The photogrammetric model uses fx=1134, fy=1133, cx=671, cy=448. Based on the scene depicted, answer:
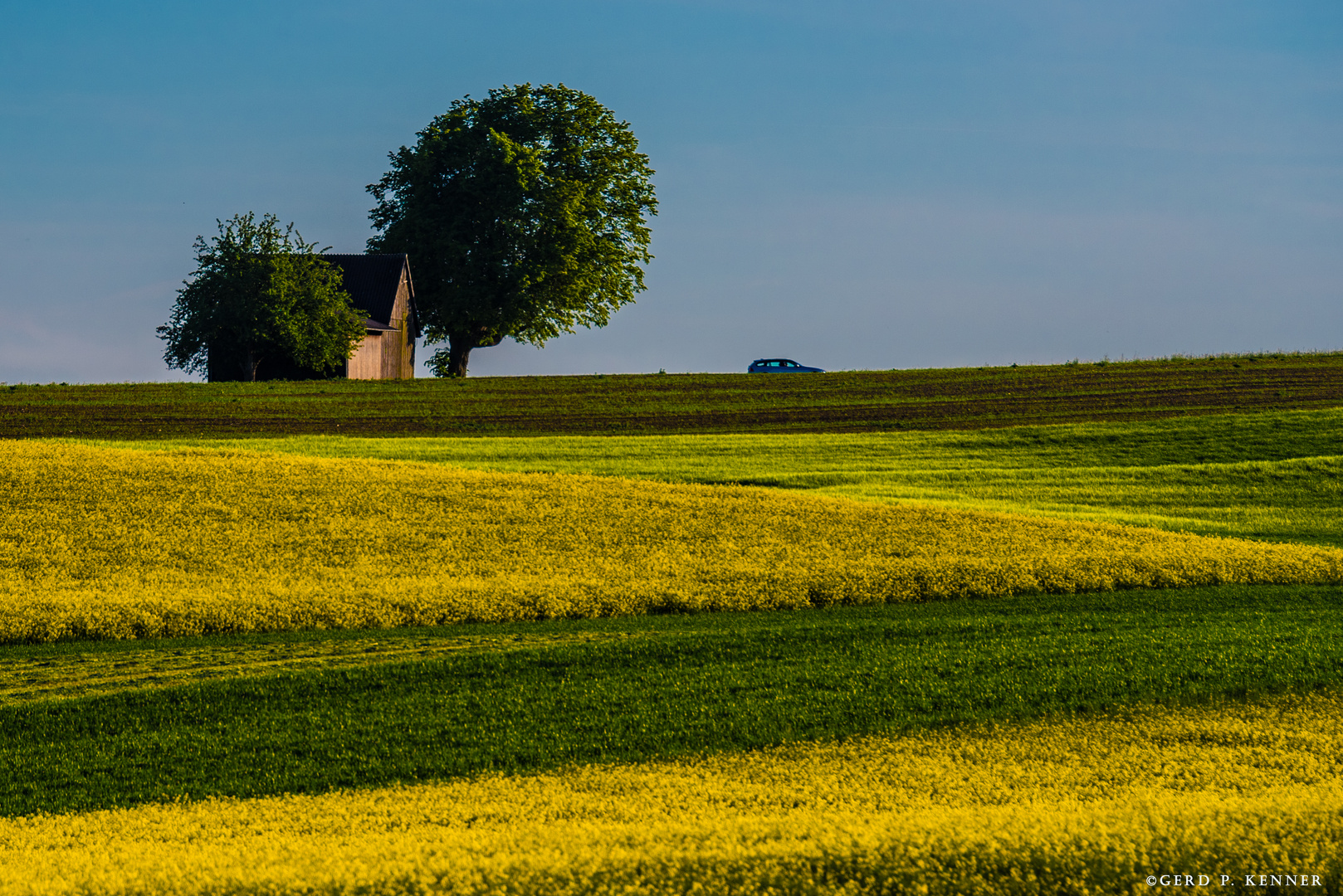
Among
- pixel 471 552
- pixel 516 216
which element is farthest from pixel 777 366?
pixel 471 552

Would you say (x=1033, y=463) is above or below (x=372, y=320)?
below

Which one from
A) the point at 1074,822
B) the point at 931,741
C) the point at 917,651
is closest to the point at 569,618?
the point at 917,651

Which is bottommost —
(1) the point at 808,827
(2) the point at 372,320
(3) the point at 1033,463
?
(1) the point at 808,827

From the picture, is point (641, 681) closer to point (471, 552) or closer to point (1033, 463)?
point (471, 552)

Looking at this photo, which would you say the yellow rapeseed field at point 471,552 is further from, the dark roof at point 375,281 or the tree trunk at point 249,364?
the dark roof at point 375,281

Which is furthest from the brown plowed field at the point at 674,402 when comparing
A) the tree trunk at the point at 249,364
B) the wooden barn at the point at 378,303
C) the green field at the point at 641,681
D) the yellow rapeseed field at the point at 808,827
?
the yellow rapeseed field at the point at 808,827

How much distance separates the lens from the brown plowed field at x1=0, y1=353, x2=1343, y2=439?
32938mm

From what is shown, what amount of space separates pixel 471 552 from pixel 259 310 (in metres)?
34.0

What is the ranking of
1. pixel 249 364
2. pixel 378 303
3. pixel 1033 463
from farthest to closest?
pixel 378 303 → pixel 249 364 → pixel 1033 463

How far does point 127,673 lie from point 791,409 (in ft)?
95.2

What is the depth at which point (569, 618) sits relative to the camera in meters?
13.0

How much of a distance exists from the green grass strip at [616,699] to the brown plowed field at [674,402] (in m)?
22.5

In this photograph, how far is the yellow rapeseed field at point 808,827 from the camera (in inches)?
183

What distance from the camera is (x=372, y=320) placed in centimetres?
5303
